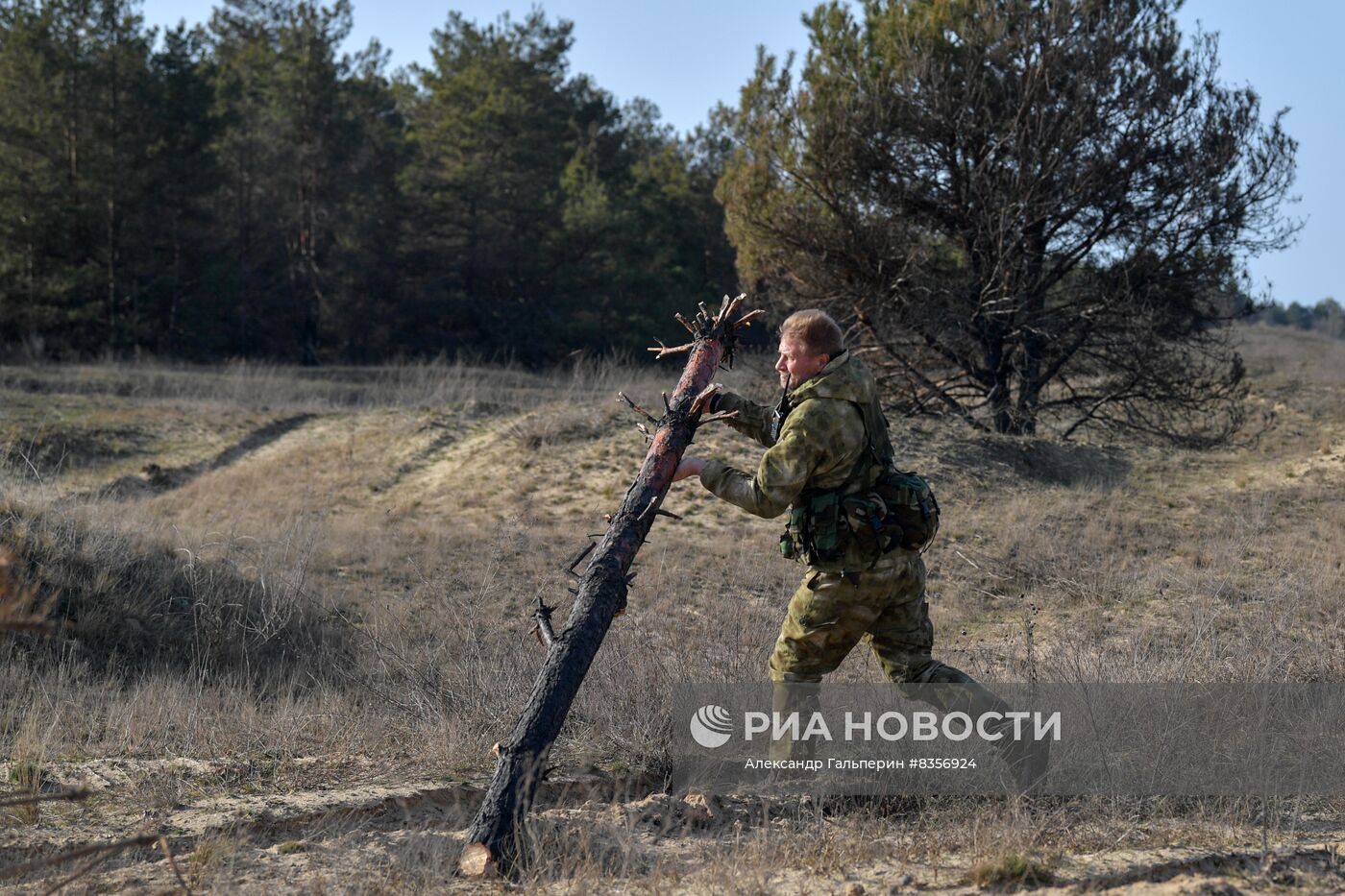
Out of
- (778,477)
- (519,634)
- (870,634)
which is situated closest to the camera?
(778,477)

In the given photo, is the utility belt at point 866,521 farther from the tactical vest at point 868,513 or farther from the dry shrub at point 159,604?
the dry shrub at point 159,604

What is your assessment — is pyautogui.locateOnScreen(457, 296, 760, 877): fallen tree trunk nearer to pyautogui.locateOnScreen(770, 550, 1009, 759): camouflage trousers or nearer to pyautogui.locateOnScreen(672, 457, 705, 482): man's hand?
pyautogui.locateOnScreen(672, 457, 705, 482): man's hand

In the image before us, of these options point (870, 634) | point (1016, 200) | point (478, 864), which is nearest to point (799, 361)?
point (870, 634)

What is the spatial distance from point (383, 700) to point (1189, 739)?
3.89 m

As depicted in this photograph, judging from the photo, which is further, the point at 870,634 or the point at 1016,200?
the point at 1016,200

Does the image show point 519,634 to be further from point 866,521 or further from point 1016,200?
point 1016,200

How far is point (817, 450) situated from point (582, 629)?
3.46 ft

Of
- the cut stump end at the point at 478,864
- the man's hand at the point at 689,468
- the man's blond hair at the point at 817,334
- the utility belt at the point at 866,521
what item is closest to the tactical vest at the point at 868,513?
the utility belt at the point at 866,521

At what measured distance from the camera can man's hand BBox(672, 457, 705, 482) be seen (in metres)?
4.05

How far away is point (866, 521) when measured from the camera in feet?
Result: 13.1

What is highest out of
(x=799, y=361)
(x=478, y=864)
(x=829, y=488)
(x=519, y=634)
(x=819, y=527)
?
(x=799, y=361)

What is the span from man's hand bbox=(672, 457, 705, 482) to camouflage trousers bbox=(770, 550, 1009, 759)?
58cm

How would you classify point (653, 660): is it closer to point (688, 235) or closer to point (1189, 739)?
point (1189, 739)

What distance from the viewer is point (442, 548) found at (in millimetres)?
10359
